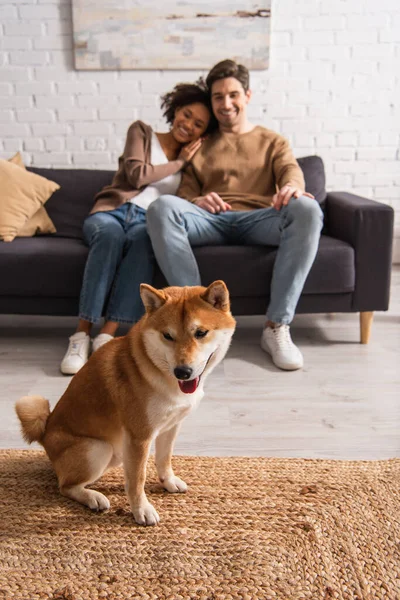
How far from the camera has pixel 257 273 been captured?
2229 mm

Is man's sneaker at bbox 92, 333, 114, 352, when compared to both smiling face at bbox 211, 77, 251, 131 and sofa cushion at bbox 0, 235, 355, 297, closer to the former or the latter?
sofa cushion at bbox 0, 235, 355, 297

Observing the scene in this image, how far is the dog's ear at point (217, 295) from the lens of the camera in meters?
1.13

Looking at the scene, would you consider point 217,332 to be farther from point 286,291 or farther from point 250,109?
point 250,109

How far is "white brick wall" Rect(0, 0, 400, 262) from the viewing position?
3.20m

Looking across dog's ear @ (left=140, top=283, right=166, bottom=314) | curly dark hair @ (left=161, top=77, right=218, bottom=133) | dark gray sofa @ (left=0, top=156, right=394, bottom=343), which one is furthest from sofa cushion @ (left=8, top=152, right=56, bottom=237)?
dog's ear @ (left=140, top=283, right=166, bottom=314)

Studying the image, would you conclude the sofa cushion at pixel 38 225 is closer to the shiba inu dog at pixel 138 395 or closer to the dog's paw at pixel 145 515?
the shiba inu dog at pixel 138 395

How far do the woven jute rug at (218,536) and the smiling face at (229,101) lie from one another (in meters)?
1.58

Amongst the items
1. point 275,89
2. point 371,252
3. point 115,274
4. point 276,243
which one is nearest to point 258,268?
point 276,243

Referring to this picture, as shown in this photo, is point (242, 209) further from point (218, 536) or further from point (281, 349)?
point (218, 536)

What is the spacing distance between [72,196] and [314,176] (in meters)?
1.19

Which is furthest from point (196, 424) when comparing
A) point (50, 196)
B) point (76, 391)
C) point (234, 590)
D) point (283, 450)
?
point (50, 196)

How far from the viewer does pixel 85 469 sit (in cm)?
119

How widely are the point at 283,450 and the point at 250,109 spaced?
2391 mm

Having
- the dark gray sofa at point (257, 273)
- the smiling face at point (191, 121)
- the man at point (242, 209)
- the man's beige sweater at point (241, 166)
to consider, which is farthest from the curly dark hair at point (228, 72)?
the dark gray sofa at point (257, 273)
